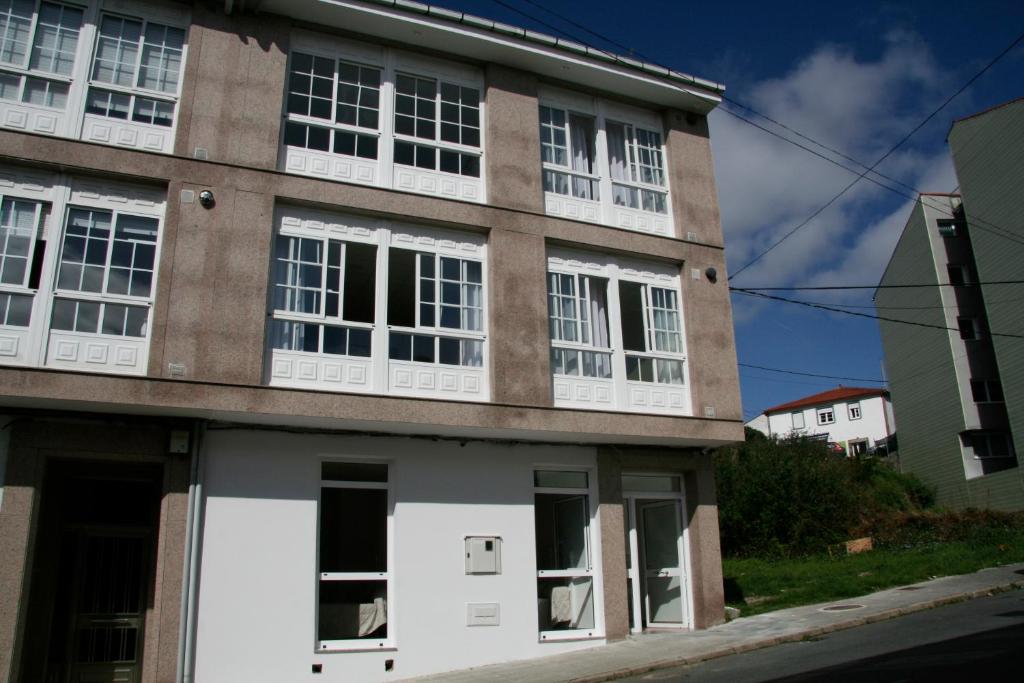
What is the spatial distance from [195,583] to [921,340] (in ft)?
107

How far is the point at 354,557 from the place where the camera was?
464 inches

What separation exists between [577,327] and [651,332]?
4.86 ft

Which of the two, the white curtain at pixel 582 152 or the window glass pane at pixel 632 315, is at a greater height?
the white curtain at pixel 582 152

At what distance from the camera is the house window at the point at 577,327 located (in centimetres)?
1370

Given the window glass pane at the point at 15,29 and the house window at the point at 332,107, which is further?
the house window at the point at 332,107

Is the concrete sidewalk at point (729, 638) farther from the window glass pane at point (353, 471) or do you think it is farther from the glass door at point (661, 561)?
the window glass pane at point (353, 471)

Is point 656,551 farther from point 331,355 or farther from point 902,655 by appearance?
point 331,355

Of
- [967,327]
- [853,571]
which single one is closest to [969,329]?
[967,327]

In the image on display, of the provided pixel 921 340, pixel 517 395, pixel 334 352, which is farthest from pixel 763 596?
pixel 921 340

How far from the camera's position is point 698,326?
14836 millimetres

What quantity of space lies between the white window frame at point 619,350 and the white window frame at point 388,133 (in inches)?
84.2

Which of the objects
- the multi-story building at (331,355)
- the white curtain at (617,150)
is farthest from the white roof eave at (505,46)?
the white curtain at (617,150)

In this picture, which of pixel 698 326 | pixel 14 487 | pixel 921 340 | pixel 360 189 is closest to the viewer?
pixel 14 487

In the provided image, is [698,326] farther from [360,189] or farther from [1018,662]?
[1018,662]
